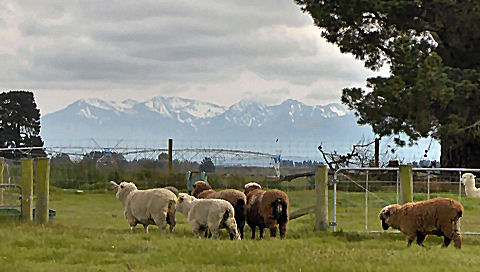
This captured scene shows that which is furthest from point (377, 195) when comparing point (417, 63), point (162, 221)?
point (162, 221)

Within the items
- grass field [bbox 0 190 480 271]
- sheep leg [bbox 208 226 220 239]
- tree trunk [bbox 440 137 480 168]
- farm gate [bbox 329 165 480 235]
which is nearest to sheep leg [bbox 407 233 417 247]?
grass field [bbox 0 190 480 271]

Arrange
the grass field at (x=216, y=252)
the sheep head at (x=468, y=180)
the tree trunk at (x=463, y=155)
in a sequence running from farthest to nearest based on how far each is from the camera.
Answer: the tree trunk at (x=463, y=155) → the sheep head at (x=468, y=180) → the grass field at (x=216, y=252)

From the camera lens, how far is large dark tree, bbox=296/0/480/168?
73.8 feet

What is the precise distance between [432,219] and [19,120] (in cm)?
3256

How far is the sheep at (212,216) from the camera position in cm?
1305

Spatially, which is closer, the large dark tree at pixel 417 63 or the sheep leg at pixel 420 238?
the sheep leg at pixel 420 238

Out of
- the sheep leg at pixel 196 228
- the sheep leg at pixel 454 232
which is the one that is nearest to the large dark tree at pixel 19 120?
the sheep leg at pixel 196 228

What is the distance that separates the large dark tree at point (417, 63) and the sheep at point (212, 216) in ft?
34.3

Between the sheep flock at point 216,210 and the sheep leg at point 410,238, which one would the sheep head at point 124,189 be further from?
the sheep leg at point 410,238

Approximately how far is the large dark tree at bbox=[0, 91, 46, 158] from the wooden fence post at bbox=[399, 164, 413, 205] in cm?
2866

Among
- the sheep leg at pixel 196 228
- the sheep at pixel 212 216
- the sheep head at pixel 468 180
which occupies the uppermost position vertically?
the sheep head at pixel 468 180

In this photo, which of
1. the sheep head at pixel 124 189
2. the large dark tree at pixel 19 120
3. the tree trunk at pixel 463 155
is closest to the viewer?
the sheep head at pixel 124 189

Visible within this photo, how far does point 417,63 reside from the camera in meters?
22.7

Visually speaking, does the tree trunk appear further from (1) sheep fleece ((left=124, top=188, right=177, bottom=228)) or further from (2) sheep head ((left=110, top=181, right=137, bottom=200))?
(1) sheep fleece ((left=124, top=188, right=177, bottom=228))
